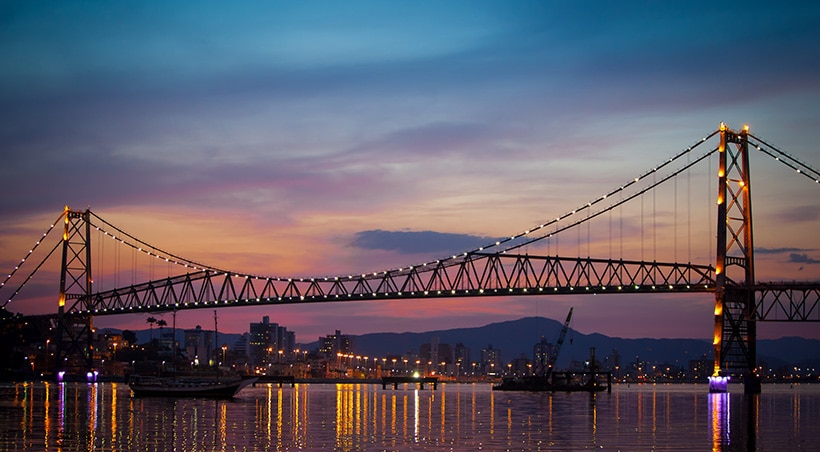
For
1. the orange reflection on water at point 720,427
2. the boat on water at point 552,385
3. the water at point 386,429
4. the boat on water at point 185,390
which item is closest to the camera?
the water at point 386,429

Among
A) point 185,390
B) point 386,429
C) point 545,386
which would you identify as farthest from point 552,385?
point 386,429

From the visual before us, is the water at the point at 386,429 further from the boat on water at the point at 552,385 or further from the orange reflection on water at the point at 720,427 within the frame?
the boat on water at the point at 552,385

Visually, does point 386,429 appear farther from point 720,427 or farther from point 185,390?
point 185,390

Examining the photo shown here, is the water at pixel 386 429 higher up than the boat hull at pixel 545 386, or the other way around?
the water at pixel 386 429

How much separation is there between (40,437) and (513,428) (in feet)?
76.9

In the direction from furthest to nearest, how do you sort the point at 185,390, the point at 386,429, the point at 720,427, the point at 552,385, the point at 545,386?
the point at 545,386 < the point at 552,385 < the point at 185,390 < the point at 720,427 < the point at 386,429

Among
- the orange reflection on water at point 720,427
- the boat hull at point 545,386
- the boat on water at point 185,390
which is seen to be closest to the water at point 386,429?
the orange reflection on water at point 720,427

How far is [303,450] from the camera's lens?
43844 mm

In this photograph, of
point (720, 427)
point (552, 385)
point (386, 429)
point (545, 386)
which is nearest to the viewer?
point (386, 429)

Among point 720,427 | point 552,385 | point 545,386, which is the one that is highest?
→ point 720,427

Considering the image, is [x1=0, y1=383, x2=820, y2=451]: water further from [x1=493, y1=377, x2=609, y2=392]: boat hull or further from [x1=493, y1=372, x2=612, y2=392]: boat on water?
[x1=493, y1=372, x2=612, y2=392]: boat on water

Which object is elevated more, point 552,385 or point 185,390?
point 185,390

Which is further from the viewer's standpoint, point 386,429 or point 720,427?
point 720,427

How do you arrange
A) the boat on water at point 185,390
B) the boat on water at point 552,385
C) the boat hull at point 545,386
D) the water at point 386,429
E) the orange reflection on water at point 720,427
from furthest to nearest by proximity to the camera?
the boat on water at point 552,385 < the boat hull at point 545,386 < the boat on water at point 185,390 < the orange reflection on water at point 720,427 < the water at point 386,429
